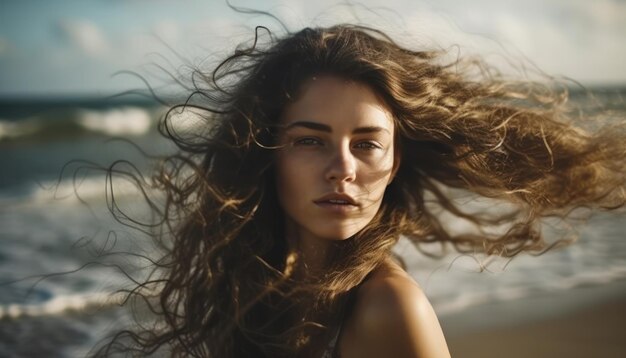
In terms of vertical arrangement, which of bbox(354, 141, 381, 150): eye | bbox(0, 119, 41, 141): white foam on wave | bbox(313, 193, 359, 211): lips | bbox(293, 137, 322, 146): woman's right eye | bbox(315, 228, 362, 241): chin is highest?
bbox(0, 119, 41, 141): white foam on wave

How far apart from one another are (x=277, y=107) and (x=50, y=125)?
21.7 metres

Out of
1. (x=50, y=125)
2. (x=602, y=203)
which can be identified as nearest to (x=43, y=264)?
(x=602, y=203)

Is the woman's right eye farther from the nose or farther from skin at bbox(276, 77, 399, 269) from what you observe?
the nose

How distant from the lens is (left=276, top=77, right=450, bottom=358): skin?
8.10 ft

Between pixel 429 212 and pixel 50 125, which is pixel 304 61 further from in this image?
pixel 50 125

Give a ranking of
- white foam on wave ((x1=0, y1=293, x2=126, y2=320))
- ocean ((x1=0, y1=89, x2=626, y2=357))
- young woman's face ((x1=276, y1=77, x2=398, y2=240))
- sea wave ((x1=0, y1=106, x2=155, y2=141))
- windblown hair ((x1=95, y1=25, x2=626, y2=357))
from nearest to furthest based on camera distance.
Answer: young woman's face ((x1=276, y1=77, x2=398, y2=240)) → windblown hair ((x1=95, y1=25, x2=626, y2=357)) → ocean ((x1=0, y1=89, x2=626, y2=357)) → white foam on wave ((x1=0, y1=293, x2=126, y2=320)) → sea wave ((x1=0, y1=106, x2=155, y2=141))

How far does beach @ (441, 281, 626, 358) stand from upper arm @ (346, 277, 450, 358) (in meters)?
2.51

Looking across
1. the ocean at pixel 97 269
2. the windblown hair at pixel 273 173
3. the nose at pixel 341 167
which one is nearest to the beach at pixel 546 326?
the ocean at pixel 97 269

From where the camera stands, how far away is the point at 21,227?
890 cm

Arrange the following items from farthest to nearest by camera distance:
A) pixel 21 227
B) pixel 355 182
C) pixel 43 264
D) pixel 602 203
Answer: pixel 21 227 < pixel 43 264 < pixel 602 203 < pixel 355 182

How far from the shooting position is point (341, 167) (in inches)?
101

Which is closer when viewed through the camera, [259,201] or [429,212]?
[259,201]

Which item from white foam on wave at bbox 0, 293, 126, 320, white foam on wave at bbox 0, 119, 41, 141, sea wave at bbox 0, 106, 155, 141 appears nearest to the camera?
white foam on wave at bbox 0, 293, 126, 320

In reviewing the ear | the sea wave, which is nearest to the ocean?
the ear
